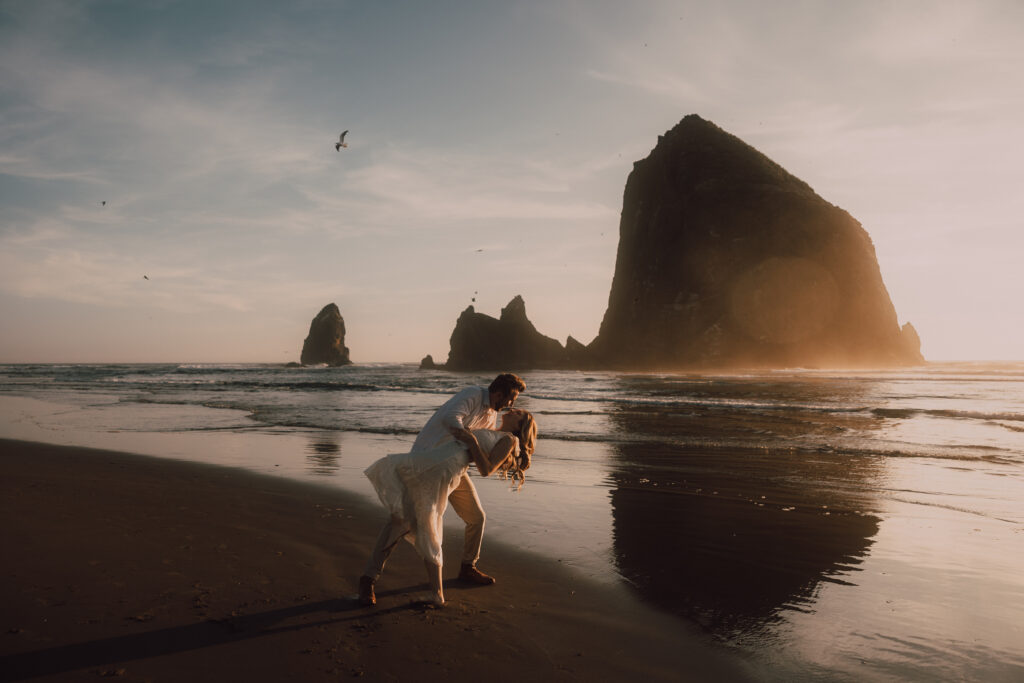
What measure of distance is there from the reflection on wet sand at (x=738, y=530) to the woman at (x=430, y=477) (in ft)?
6.17

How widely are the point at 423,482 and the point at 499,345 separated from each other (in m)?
101

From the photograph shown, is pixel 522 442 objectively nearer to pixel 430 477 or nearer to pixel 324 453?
pixel 430 477

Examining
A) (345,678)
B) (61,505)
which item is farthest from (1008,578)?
(61,505)

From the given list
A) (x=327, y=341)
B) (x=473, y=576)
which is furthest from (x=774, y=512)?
(x=327, y=341)

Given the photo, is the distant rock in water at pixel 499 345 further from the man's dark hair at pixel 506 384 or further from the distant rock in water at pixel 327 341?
the man's dark hair at pixel 506 384

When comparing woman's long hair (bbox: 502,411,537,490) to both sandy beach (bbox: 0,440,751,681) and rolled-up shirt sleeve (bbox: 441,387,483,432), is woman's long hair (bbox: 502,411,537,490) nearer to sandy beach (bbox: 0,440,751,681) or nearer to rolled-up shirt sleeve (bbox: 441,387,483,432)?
rolled-up shirt sleeve (bbox: 441,387,483,432)

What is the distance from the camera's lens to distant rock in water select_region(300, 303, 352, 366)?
152 m

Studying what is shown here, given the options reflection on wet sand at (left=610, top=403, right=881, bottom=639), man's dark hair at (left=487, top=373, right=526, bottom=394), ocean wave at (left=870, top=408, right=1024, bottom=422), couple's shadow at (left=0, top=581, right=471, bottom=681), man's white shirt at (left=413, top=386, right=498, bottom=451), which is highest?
man's dark hair at (left=487, top=373, right=526, bottom=394)

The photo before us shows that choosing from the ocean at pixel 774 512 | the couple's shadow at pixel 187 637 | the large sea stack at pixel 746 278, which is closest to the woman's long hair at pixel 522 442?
the couple's shadow at pixel 187 637

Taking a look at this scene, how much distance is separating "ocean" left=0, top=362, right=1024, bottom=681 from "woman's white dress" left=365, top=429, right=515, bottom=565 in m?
1.72

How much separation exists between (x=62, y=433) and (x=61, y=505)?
1017 cm

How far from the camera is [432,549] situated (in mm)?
4410

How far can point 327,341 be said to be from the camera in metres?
154

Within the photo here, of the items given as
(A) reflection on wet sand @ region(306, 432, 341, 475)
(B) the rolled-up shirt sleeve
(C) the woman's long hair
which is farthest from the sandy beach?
(A) reflection on wet sand @ region(306, 432, 341, 475)
